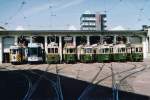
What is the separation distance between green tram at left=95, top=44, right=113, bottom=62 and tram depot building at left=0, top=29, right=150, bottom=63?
9530mm

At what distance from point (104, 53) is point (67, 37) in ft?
44.7

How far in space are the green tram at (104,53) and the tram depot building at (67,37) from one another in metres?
9.53

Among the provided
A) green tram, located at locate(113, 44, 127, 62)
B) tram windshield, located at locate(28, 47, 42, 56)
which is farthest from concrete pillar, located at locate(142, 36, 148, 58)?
tram windshield, located at locate(28, 47, 42, 56)

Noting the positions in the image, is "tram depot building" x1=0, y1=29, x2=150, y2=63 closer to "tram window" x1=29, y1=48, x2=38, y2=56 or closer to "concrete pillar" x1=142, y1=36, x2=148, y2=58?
"concrete pillar" x1=142, y1=36, x2=148, y2=58

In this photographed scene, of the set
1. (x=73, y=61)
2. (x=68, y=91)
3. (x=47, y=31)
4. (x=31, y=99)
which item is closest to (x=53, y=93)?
(x=68, y=91)

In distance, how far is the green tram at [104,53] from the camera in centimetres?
4915

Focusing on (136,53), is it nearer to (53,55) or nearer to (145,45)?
(53,55)

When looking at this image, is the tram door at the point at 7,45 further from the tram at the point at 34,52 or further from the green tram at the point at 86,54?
the green tram at the point at 86,54

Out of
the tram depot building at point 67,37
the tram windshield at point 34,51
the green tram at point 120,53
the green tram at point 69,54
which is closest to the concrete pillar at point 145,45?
the tram depot building at point 67,37

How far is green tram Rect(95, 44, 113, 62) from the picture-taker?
4915 cm

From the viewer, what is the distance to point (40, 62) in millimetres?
49625

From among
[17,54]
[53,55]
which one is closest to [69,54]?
[53,55]

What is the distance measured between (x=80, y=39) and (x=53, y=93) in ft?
143

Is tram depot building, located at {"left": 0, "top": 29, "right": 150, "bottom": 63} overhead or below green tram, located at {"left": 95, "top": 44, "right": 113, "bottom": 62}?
overhead
